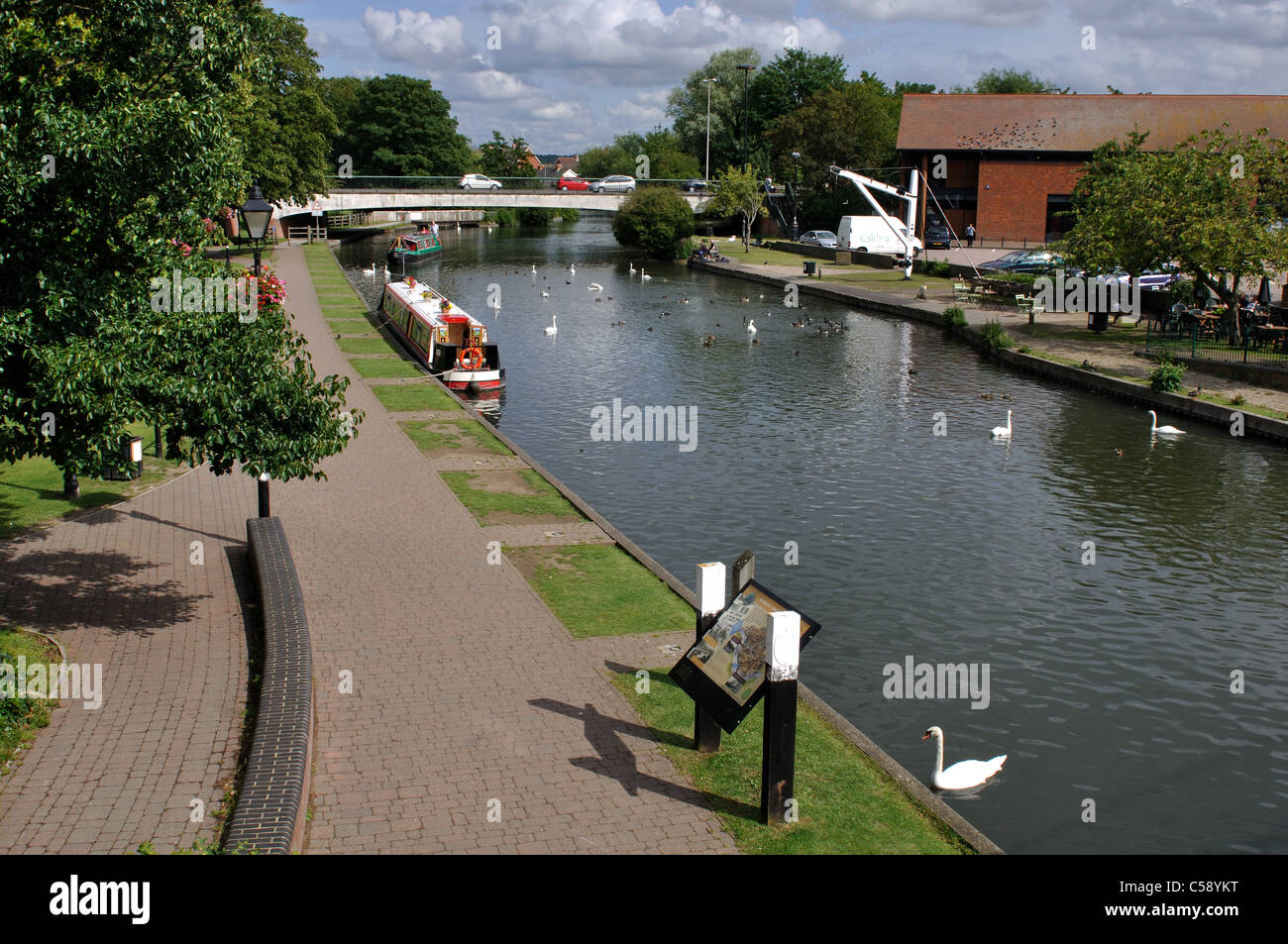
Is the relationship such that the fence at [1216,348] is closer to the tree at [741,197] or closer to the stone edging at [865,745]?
the stone edging at [865,745]

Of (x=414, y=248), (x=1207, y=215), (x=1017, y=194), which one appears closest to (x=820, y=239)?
(x=1017, y=194)

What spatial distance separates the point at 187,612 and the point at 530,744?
17.3ft

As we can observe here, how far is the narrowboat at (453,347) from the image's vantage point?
94.7 feet

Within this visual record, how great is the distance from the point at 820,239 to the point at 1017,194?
40.0ft

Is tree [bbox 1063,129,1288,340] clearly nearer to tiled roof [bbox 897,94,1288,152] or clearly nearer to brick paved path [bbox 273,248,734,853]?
brick paved path [bbox 273,248,734,853]

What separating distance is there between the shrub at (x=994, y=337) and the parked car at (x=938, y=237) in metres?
29.0

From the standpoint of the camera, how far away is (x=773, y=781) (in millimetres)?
8406

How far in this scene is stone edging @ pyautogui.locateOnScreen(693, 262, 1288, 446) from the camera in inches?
937

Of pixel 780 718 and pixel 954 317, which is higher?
pixel 954 317

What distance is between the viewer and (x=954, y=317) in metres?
38.5

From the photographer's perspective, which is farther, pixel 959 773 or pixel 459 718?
pixel 959 773

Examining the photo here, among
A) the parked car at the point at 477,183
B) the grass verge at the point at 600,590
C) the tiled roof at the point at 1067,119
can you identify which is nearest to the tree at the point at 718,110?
the parked car at the point at 477,183
